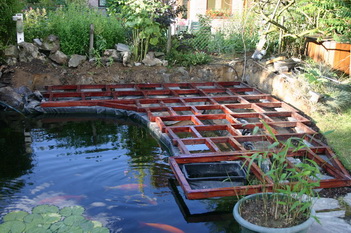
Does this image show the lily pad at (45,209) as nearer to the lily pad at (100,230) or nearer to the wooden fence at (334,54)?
the lily pad at (100,230)

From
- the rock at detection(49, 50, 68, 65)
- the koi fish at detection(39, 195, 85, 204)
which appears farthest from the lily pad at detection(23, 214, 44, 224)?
the rock at detection(49, 50, 68, 65)

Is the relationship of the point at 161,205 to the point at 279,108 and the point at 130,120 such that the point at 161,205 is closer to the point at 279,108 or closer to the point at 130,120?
the point at 130,120

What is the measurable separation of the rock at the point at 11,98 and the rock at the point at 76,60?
1463mm

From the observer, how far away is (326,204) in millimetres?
3934

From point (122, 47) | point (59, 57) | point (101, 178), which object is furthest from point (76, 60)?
point (101, 178)

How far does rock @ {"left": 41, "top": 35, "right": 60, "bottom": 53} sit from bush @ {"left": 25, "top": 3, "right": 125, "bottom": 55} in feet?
0.37

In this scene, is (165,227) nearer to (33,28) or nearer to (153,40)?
(153,40)

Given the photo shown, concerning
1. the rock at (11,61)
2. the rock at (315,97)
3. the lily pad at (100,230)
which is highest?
the rock at (11,61)

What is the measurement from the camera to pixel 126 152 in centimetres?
557

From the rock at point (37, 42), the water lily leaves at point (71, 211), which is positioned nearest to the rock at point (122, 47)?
the rock at point (37, 42)

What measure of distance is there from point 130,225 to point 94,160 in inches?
67.1

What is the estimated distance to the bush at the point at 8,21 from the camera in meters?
8.09

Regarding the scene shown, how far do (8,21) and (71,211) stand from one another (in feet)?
19.6

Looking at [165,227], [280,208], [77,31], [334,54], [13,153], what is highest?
[77,31]
